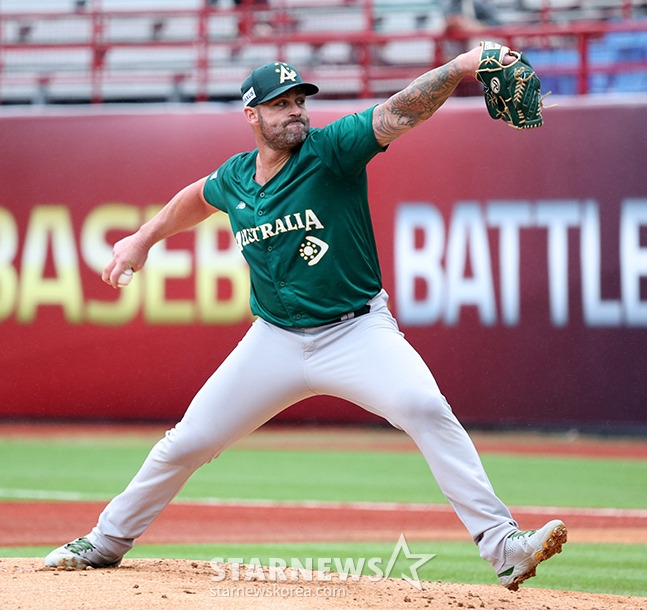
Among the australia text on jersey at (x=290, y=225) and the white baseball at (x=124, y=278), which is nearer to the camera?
the australia text on jersey at (x=290, y=225)

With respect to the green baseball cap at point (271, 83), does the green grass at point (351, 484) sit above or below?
below

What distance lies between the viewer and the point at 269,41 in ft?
46.8

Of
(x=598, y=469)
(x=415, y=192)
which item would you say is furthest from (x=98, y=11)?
(x=598, y=469)

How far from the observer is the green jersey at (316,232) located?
14.7ft

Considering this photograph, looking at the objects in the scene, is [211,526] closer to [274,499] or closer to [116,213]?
[274,499]

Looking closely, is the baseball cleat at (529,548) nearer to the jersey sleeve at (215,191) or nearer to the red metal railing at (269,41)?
the jersey sleeve at (215,191)

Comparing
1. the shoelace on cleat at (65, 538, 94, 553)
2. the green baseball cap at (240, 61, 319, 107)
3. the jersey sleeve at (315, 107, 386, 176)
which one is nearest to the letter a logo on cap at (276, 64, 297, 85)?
the green baseball cap at (240, 61, 319, 107)

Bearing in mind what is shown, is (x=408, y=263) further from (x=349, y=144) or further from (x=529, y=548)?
(x=529, y=548)

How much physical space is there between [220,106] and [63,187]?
7.27 ft

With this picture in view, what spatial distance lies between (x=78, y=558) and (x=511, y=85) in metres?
2.75

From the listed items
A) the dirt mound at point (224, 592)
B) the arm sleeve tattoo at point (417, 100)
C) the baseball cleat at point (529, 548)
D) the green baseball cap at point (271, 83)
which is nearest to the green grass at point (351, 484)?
the dirt mound at point (224, 592)

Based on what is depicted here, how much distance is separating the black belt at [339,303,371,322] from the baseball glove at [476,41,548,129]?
3.30 feet

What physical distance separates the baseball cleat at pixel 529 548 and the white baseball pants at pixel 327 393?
5 centimetres

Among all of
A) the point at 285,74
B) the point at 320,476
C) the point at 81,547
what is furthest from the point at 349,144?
the point at 320,476
